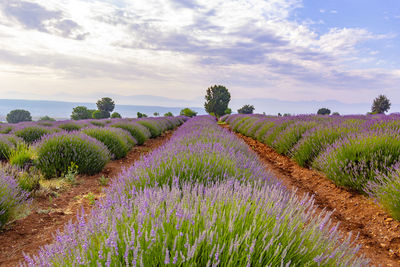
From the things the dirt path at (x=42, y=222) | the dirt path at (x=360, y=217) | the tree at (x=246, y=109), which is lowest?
the dirt path at (x=42, y=222)

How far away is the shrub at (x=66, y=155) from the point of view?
615 cm

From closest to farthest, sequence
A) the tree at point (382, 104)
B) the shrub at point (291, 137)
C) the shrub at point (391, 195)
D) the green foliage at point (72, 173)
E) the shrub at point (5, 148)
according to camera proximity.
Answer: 1. the shrub at point (391, 195)
2. the green foliage at point (72, 173)
3. the shrub at point (5, 148)
4. the shrub at point (291, 137)
5. the tree at point (382, 104)

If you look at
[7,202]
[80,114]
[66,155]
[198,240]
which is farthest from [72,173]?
[80,114]

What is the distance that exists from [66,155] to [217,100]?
6357 cm

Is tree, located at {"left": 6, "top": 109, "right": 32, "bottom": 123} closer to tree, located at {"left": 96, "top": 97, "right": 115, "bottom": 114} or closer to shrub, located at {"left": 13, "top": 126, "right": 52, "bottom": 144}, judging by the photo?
tree, located at {"left": 96, "top": 97, "right": 115, "bottom": 114}

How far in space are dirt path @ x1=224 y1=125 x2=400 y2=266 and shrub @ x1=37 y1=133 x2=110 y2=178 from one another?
169 inches

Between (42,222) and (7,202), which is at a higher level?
(7,202)

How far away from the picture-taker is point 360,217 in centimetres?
424

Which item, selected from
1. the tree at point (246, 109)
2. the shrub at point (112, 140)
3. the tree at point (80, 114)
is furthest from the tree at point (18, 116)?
the shrub at point (112, 140)

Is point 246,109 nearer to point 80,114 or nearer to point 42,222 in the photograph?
point 80,114

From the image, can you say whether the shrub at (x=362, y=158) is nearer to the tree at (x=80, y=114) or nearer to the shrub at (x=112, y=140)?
the shrub at (x=112, y=140)

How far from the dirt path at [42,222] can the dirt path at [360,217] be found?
3.17m

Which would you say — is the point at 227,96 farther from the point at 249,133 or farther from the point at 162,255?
the point at 162,255

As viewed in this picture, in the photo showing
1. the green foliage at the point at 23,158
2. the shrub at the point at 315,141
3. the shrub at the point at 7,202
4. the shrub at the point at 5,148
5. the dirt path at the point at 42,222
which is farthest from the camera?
the shrub at the point at 5,148
